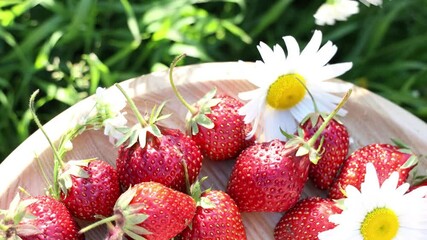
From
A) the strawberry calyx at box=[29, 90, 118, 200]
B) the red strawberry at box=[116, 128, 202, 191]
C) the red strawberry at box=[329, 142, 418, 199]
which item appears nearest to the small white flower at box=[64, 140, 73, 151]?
the strawberry calyx at box=[29, 90, 118, 200]

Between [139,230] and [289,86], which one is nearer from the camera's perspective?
[139,230]

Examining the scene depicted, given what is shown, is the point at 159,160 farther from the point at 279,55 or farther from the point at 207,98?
the point at 279,55

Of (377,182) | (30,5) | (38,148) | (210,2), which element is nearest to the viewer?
(377,182)

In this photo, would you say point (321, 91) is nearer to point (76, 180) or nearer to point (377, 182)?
point (377, 182)

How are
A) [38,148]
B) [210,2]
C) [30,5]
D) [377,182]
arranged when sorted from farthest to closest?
[210,2] → [30,5] → [38,148] → [377,182]

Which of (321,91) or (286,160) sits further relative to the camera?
(321,91)

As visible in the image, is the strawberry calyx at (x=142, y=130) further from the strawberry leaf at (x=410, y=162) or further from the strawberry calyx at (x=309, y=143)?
the strawberry leaf at (x=410, y=162)

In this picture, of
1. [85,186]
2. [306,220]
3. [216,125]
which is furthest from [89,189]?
[306,220]

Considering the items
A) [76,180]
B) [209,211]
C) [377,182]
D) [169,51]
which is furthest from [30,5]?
[377,182]
